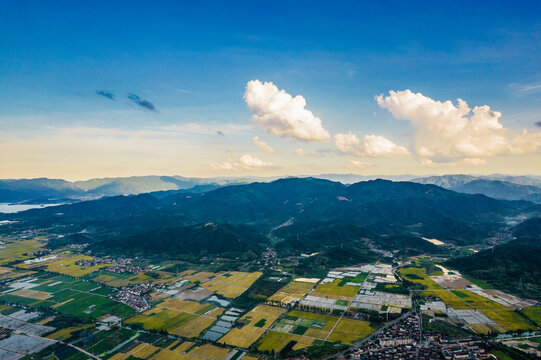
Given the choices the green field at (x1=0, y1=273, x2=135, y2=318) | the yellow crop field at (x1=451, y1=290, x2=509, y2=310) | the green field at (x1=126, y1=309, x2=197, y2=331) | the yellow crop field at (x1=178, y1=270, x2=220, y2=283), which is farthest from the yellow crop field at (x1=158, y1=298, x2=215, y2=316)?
the yellow crop field at (x1=451, y1=290, x2=509, y2=310)

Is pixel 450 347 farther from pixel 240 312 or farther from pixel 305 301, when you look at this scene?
pixel 240 312

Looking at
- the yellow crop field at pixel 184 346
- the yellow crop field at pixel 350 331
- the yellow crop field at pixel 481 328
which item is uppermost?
the yellow crop field at pixel 481 328

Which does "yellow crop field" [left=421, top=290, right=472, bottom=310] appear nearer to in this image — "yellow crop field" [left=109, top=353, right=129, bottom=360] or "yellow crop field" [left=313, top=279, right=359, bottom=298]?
"yellow crop field" [left=313, top=279, right=359, bottom=298]

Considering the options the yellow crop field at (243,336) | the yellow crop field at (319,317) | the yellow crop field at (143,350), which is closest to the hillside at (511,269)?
the yellow crop field at (319,317)

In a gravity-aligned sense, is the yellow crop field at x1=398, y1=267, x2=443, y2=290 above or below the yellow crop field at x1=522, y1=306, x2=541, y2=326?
below

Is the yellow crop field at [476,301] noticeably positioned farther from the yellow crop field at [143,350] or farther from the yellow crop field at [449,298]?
the yellow crop field at [143,350]

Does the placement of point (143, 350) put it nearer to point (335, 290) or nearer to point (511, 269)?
point (335, 290)

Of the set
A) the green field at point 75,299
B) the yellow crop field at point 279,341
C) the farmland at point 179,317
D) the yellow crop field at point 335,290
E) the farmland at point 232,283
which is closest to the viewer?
the yellow crop field at point 279,341
